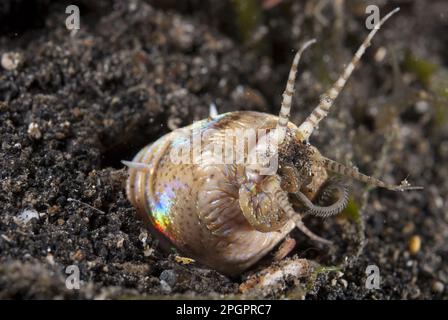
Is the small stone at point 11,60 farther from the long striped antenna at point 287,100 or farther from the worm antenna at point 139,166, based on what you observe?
the long striped antenna at point 287,100

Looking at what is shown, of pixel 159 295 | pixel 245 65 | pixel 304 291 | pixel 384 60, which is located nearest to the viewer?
pixel 159 295

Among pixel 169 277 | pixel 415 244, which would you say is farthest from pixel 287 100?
pixel 415 244

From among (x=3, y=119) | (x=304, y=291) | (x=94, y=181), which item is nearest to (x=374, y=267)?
(x=304, y=291)

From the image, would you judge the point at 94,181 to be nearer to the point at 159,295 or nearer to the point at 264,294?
the point at 159,295

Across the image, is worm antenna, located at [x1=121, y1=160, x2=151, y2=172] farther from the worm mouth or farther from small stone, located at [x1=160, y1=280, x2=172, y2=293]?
the worm mouth

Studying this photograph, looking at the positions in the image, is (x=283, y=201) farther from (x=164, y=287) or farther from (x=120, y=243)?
(x=120, y=243)
